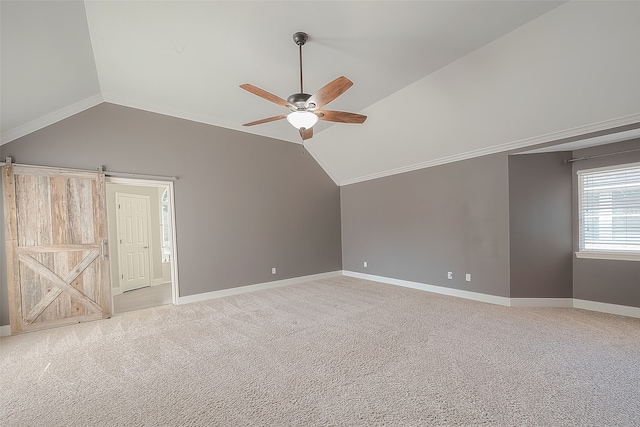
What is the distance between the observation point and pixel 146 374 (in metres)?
2.35

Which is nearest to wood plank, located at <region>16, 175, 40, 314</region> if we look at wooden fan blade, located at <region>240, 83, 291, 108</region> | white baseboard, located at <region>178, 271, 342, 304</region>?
white baseboard, located at <region>178, 271, 342, 304</region>

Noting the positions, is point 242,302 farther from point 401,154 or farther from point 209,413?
point 401,154

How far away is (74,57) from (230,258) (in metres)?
3.47

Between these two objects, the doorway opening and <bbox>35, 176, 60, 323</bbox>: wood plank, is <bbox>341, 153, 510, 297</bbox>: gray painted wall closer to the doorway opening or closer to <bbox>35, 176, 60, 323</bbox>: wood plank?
the doorway opening

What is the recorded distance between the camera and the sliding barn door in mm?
3371

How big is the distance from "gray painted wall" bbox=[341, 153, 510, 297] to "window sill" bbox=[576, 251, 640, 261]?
1020 mm

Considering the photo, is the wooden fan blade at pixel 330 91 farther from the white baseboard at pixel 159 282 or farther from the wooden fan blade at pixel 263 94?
the white baseboard at pixel 159 282

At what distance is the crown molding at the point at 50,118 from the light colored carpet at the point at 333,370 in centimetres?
257

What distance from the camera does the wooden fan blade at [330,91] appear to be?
2225 millimetres

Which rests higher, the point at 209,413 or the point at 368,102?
the point at 368,102

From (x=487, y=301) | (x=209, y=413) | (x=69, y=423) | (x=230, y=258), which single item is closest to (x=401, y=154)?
(x=487, y=301)

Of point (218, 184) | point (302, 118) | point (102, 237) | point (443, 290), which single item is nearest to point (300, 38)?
point (302, 118)

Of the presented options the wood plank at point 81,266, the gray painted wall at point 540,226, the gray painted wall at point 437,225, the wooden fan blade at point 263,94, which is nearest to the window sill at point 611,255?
the gray painted wall at point 540,226

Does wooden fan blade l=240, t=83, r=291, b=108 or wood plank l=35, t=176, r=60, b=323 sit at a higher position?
wooden fan blade l=240, t=83, r=291, b=108
